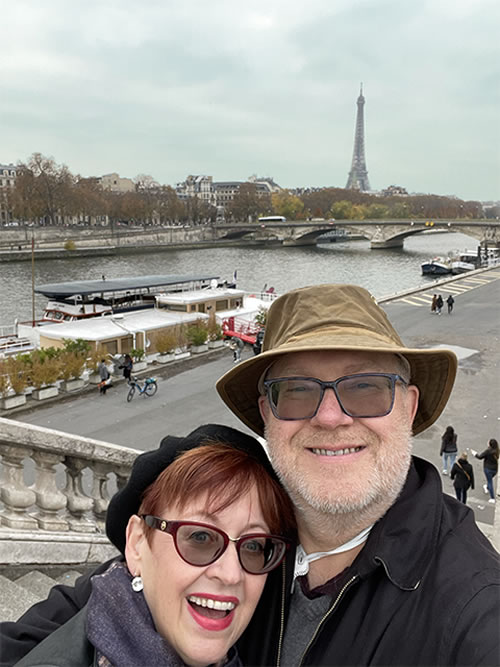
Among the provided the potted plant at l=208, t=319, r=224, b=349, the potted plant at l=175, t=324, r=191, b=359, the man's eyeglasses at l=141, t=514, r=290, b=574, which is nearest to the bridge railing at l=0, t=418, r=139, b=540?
the man's eyeglasses at l=141, t=514, r=290, b=574

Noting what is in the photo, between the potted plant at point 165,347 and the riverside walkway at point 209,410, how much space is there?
121 centimetres

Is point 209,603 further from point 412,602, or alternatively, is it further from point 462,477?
point 462,477

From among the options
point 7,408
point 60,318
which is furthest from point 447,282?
point 7,408

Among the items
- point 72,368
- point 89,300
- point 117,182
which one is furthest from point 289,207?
point 72,368

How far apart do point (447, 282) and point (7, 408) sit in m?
29.0

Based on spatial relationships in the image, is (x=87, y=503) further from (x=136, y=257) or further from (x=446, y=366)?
(x=136, y=257)

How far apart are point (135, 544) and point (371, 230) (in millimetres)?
72456

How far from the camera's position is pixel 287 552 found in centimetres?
155

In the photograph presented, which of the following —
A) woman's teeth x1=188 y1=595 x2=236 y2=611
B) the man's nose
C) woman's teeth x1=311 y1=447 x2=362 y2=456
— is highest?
the man's nose

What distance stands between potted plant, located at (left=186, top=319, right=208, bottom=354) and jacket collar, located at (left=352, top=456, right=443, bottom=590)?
17.7 metres

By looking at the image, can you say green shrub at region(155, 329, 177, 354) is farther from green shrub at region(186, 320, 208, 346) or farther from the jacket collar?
the jacket collar

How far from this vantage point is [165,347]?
58.6ft

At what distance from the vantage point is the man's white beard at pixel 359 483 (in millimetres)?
1413

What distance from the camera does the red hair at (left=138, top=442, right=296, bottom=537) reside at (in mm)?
1425
